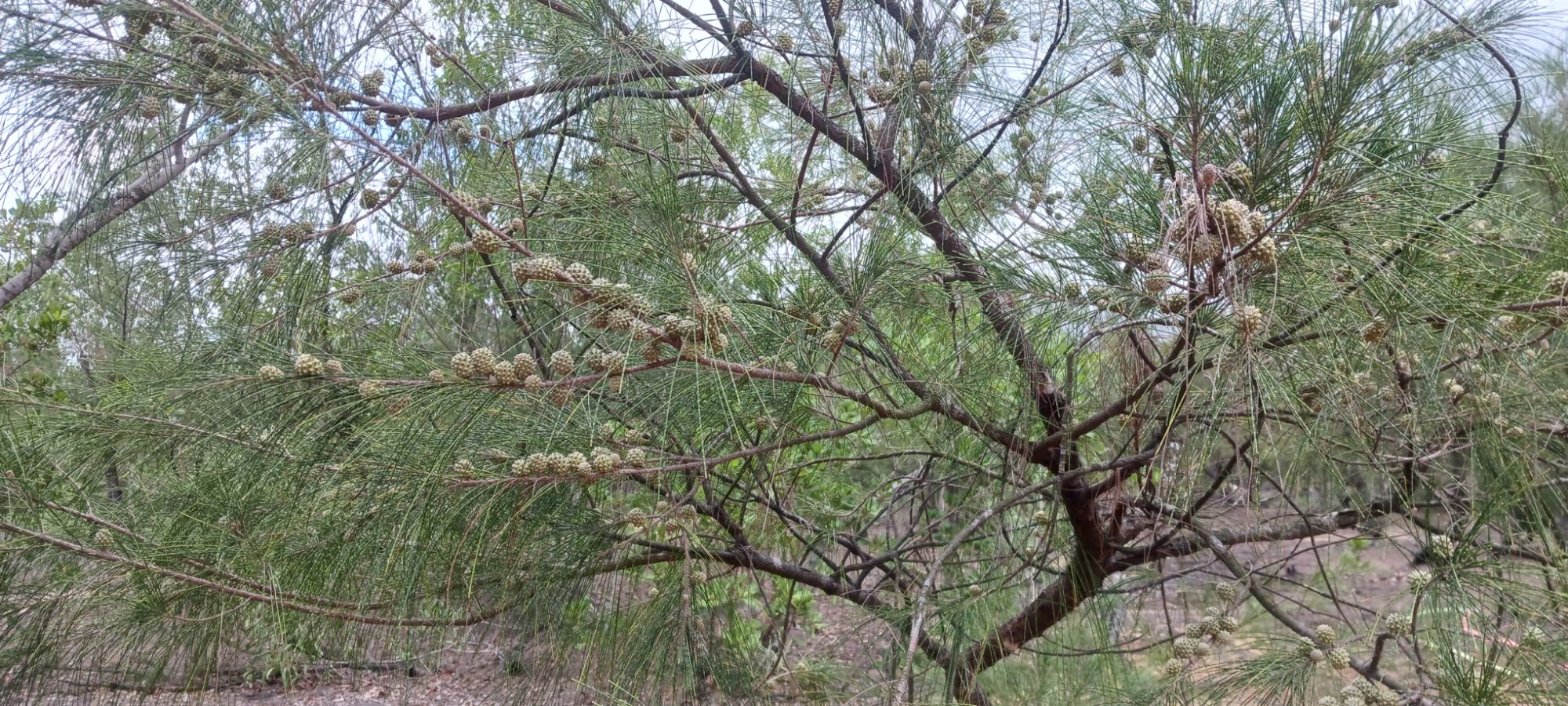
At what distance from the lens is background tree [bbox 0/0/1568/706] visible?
2.33ft

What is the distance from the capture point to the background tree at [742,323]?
71 centimetres

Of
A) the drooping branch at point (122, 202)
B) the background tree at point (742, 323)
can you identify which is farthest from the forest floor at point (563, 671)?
the drooping branch at point (122, 202)

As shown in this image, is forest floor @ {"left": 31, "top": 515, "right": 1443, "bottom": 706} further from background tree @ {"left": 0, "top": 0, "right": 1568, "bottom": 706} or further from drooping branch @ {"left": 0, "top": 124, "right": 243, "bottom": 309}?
drooping branch @ {"left": 0, "top": 124, "right": 243, "bottom": 309}

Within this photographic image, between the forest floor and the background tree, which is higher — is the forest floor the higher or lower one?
the lower one

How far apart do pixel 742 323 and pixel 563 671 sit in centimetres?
62

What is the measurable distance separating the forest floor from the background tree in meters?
0.05

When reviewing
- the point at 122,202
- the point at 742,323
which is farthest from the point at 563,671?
the point at 122,202

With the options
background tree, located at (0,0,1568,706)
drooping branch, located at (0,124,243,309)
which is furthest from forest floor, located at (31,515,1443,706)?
drooping branch, located at (0,124,243,309)

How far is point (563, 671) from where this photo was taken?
114 centimetres

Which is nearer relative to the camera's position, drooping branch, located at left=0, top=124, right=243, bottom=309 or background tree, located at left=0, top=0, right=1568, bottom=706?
background tree, located at left=0, top=0, right=1568, bottom=706

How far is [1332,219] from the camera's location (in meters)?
0.67

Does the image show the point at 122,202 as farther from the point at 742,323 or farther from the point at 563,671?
the point at 742,323

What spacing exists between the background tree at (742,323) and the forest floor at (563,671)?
55 millimetres

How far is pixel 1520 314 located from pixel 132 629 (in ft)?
4.69
